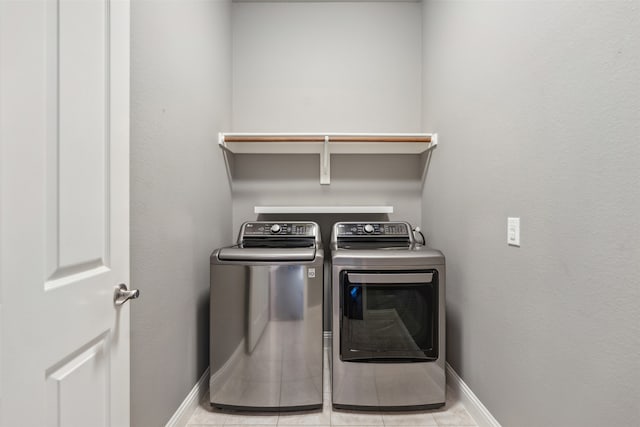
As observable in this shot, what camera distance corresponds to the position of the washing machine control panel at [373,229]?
2.13 meters

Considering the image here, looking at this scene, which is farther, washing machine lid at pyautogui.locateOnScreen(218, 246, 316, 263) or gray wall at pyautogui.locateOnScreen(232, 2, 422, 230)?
gray wall at pyautogui.locateOnScreen(232, 2, 422, 230)

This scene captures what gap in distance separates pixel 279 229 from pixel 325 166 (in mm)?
612

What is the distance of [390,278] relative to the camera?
1.66 meters

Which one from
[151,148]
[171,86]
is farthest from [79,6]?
[171,86]

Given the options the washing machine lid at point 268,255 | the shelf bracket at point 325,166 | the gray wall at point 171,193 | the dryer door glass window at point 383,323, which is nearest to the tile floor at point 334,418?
the gray wall at point 171,193

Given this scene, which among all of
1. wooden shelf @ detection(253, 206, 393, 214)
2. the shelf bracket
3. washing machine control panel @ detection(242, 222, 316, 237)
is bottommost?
washing machine control panel @ detection(242, 222, 316, 237)

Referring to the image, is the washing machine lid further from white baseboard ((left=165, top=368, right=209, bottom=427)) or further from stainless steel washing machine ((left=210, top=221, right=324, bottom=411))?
white baseboard ((left=165, top=368, right=209, bottom=427))

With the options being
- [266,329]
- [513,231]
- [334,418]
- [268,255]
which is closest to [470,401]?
[334,418]

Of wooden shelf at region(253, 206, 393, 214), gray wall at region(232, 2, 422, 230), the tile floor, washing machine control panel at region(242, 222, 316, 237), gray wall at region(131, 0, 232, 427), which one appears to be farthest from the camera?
gray wall at region(232, 2, 422, 230)

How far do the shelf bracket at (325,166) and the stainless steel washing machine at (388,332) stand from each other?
0.87m

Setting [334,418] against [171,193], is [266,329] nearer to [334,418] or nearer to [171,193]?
[334,418]

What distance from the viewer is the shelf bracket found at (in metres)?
2.27

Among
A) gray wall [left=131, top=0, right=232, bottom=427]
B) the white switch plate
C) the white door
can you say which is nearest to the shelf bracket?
gray wall [left=131, top=0, right=232, bottom=427]

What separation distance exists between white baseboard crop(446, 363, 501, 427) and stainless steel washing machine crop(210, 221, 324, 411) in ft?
2.70
